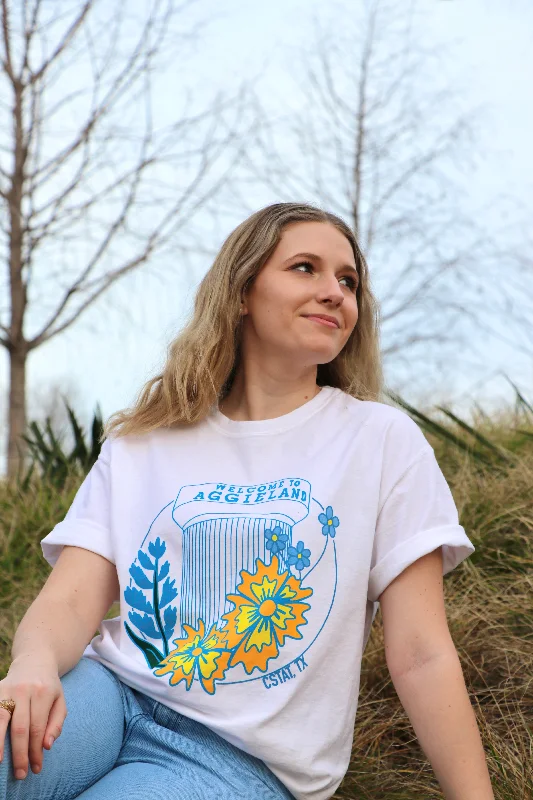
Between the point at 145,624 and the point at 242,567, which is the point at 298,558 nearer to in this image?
the point at 242,567

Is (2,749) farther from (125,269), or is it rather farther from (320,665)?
(125,269)

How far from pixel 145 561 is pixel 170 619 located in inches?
6.2

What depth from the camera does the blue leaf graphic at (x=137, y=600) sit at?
1931mm

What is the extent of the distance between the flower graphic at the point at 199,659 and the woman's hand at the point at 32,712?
0.25 meters

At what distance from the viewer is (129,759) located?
5.81 ft

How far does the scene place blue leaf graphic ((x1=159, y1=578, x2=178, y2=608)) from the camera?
1910 mm

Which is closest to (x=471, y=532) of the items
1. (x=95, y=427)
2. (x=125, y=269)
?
(x=95, y=427)

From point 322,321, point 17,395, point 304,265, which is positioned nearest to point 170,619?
point 322,321

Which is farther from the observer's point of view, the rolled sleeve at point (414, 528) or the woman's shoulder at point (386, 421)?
the woman's shoulder at point (386, 421)

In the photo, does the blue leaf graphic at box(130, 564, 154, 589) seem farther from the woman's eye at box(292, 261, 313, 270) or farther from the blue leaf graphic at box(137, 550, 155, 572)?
the woman's eye at box(292, 261, 313, 270)

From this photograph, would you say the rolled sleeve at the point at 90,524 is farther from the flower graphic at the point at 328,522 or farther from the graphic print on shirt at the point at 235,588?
the flower graphic at the point at 328,522

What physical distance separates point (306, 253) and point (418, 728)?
1164 mm

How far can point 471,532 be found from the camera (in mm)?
3404

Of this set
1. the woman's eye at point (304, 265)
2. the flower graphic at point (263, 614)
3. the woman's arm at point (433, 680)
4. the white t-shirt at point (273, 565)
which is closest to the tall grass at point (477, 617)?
the woman's arm at point (433, 680)
